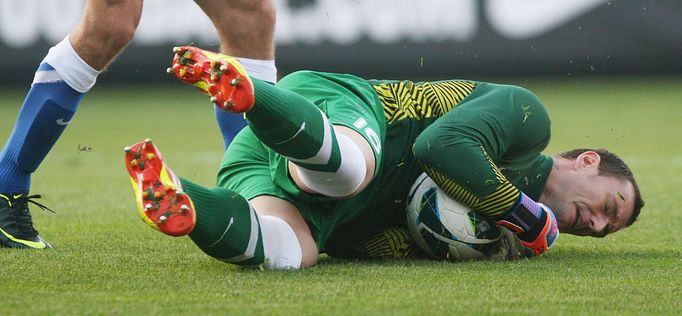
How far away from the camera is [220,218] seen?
272cm

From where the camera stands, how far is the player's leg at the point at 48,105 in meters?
3.38

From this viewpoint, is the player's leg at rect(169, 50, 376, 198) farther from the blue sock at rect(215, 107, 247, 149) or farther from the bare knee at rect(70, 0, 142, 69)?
the blue sock at rect(215, 107, 247, 149)

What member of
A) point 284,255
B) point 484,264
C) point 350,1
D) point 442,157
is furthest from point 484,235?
point 350,1

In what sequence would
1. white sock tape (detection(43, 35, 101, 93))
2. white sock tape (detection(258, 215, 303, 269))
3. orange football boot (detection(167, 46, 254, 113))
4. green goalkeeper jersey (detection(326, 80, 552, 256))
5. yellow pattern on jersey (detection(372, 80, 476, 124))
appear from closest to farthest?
1. orange football boot (detection(167, 46, 254, 113))
2. white sock tape (detection(258, 215, 303, 269))
3. green goalkeeper jersey (detection(326, 80, 552, 256))
4. yellow pattern on jersey (detection(372, 80, 476, 124))
5. white sock tape (detection(43, 35, 101, 93))

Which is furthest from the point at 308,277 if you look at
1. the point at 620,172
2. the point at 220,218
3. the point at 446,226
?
the point at 620,172

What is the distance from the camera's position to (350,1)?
10492mm

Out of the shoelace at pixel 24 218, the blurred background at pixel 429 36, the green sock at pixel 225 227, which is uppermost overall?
the green sock at pixel 225 227

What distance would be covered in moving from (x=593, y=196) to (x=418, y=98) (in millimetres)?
582

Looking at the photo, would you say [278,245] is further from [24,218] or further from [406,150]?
[24,218]

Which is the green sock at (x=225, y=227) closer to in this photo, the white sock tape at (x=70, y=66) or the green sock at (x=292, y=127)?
the green sock at (x=292, y=127)


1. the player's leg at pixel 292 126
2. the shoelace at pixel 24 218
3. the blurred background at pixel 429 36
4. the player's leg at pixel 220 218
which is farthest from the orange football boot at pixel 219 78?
the blurred background at pixel 429 36

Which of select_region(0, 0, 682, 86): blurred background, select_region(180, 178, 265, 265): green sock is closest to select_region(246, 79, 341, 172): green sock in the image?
select_region(180, 178, 265, 265): green sock

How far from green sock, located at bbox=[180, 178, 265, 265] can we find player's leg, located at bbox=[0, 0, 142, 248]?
815 mm

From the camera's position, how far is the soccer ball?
3129mm
